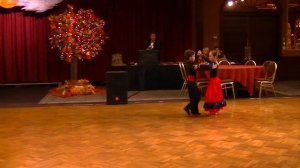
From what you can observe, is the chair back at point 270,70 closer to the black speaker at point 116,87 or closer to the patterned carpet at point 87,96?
the patterned carpet at point 87,96

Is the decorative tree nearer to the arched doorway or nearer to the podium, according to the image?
the podium

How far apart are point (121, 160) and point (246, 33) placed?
30.4 ft

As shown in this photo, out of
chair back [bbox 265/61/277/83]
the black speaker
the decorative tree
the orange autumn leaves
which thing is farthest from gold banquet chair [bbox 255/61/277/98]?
the orange autumn leaves

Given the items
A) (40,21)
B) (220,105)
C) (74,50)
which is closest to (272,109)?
(220,105)

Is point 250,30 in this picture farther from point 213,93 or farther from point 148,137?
point 148,137

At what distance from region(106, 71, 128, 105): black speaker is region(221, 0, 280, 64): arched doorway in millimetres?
5116

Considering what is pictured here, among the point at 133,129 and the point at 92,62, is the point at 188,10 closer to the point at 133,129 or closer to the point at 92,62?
the point at 92,62

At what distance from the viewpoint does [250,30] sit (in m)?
13.3

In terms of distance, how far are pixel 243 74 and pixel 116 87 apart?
2642 mm

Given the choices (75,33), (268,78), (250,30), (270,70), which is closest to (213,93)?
(268,78)

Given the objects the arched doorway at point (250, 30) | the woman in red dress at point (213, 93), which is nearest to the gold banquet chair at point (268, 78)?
the woman in red dress at point (213, 93)

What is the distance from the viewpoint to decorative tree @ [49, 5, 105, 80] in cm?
1055

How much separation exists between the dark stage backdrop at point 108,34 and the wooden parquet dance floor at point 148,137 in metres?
4.25

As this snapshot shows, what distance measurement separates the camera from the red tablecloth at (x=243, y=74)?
9375mm
